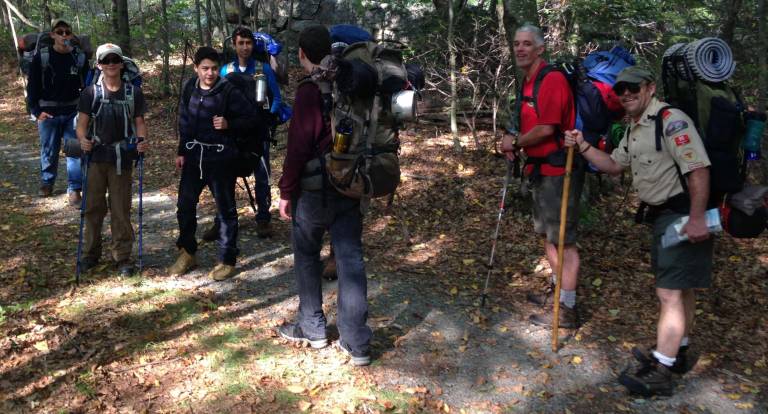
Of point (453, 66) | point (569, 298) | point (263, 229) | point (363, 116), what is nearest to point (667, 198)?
point (569, 298)

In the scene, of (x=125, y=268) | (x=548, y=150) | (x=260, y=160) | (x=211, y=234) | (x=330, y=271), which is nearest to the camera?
(x=548, y=150)

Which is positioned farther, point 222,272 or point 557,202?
point 222,272

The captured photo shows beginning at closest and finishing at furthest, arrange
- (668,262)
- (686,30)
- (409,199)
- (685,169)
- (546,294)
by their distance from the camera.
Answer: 1. (685,169)
2. (668,262)
3. (546,294)
4. (409,199)
5. (686,30)

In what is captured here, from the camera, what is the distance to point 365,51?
4000 mm

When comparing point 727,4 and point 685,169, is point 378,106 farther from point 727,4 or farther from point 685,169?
point 727,4

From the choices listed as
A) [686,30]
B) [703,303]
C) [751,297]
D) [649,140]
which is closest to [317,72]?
[649,140]

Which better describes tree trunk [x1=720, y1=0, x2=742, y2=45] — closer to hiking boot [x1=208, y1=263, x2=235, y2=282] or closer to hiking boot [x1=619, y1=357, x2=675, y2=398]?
hiking boot [x1=619, y1=357, x2=675, y2=398]

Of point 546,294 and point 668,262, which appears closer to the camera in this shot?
point 668,262

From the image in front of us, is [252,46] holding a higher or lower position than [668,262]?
higher

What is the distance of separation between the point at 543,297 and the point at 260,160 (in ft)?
11.5

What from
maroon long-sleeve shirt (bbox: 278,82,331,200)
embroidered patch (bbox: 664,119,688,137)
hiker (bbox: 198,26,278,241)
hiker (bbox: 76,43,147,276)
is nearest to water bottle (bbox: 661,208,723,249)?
embroidered patch (bbox: 664,119,688,137)

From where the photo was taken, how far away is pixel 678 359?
14.4 feet

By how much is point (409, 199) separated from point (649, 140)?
5.37 meters

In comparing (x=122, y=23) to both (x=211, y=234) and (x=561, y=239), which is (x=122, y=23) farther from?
(x=561, y=239)
